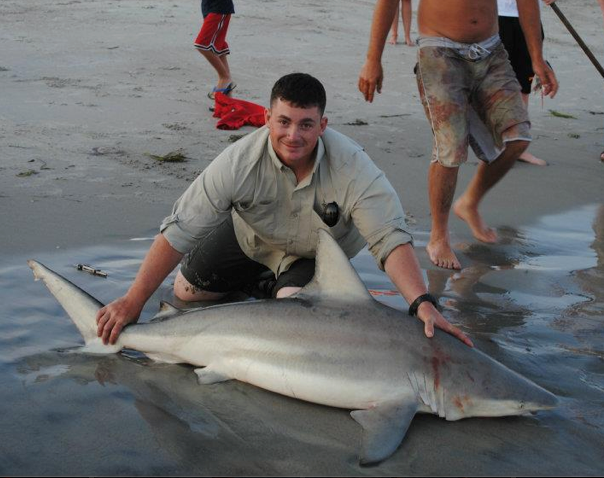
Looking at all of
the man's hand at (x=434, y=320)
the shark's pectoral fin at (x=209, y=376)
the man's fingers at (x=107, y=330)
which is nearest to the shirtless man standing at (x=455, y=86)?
the man's hand at (x=434, y=320)

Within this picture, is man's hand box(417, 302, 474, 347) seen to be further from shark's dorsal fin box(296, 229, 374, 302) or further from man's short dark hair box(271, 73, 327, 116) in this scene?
man's short dark hair box(271, 73, 327, 116)

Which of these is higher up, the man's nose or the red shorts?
the man's nose

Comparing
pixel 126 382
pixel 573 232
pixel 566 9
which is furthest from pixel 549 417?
pixel 566 9

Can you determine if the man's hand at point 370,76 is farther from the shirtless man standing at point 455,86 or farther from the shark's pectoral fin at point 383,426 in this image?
the shark's pectoral fin at point 383,426

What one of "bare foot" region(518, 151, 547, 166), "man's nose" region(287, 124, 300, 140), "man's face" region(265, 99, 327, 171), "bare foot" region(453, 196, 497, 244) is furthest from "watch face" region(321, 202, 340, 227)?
"bare foot" region(518, 151, 547, 166)

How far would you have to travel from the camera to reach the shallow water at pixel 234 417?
3135 millimetres

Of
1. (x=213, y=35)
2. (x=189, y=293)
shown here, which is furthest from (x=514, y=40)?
(x=189, y=293)

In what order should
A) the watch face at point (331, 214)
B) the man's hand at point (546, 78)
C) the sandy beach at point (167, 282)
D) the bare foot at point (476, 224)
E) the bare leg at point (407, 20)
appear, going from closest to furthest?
the sandy beach at point (167, 282) → the watch face at point (331, 214) → the man's hand at point (546, 78) → the bare foot at point (476, 224) → the bare leg at point (407, 20)

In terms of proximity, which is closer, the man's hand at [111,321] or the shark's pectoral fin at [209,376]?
the shark's pectoral fin at [209,376]

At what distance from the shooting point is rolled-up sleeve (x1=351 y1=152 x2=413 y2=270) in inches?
162

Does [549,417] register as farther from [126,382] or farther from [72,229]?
[72,229]

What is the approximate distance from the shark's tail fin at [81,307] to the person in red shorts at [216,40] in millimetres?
5654

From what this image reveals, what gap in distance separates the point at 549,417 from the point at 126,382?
5.78 feet

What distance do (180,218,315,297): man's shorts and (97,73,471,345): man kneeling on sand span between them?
0.47 metres
